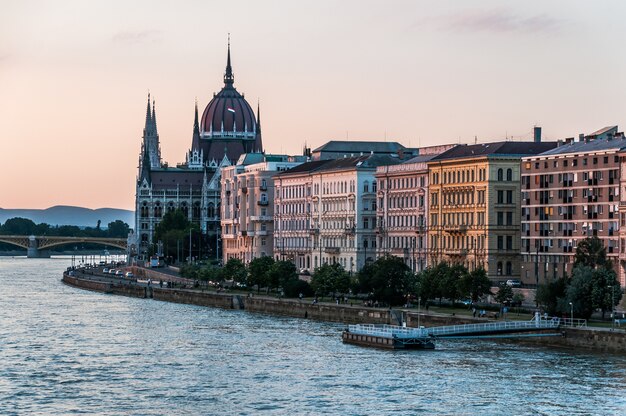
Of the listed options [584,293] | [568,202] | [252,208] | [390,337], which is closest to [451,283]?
[568,202]

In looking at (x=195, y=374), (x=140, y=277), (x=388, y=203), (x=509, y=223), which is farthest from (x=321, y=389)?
(x=140, y=277)

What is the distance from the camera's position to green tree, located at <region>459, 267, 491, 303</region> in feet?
352

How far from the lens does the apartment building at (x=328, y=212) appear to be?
497 ft

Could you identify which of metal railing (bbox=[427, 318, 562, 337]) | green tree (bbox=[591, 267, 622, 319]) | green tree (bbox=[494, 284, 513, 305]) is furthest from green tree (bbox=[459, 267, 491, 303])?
green tree (bbox=[591, 267, 622, 319])

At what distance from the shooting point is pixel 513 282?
120625mm

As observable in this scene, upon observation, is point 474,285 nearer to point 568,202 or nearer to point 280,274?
point 568,202

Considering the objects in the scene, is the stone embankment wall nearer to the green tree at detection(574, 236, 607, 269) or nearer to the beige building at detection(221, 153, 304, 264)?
the beige building at detection(221, 153, 304, 264)

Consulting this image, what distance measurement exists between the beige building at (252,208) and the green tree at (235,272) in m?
21.8

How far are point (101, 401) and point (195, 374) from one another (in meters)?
10.1

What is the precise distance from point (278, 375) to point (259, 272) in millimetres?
63096

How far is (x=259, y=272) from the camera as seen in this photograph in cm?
14188

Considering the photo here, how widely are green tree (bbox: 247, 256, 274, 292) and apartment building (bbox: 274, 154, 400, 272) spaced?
329 inches

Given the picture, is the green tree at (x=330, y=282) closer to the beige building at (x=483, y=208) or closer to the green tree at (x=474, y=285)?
the beige building at (x=483, y=208)

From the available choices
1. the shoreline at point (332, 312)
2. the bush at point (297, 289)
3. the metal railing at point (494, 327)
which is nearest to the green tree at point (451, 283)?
the shoreline at point (332, 312)
